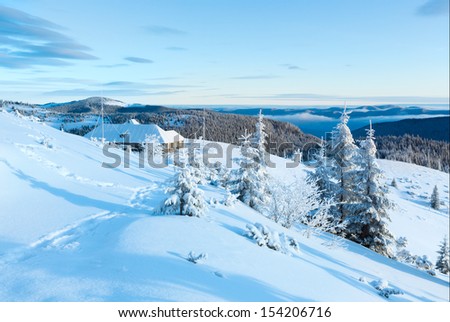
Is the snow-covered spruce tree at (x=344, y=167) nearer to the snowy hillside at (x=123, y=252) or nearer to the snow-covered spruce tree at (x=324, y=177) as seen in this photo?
the snow-covered spruce tree at (x=324, y=177)

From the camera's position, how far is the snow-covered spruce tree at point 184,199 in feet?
31.8

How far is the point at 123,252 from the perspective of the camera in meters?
6.17

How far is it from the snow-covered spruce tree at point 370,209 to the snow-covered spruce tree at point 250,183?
5.78 m

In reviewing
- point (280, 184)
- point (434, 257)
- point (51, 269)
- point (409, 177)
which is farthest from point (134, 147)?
point (409, 177)

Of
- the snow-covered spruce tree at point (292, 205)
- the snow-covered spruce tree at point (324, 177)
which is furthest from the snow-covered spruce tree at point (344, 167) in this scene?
the snow-covered spruce tree at point (292, 205)

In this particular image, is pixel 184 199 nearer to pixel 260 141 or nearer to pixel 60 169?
pixel 60 169

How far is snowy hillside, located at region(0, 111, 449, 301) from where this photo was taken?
4.94 m

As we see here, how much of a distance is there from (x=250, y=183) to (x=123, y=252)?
1440cm

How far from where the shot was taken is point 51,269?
5.34 meters

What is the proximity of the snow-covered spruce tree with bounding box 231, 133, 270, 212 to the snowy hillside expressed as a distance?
21.7 feet

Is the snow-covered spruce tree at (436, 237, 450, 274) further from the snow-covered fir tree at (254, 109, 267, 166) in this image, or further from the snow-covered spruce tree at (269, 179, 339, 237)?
the snow-covered fir tree at (254, 109, 267, 166)

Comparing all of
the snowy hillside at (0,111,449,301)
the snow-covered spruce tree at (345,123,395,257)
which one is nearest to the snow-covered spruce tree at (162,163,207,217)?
the snowy hillside at (0,111,449,301)
